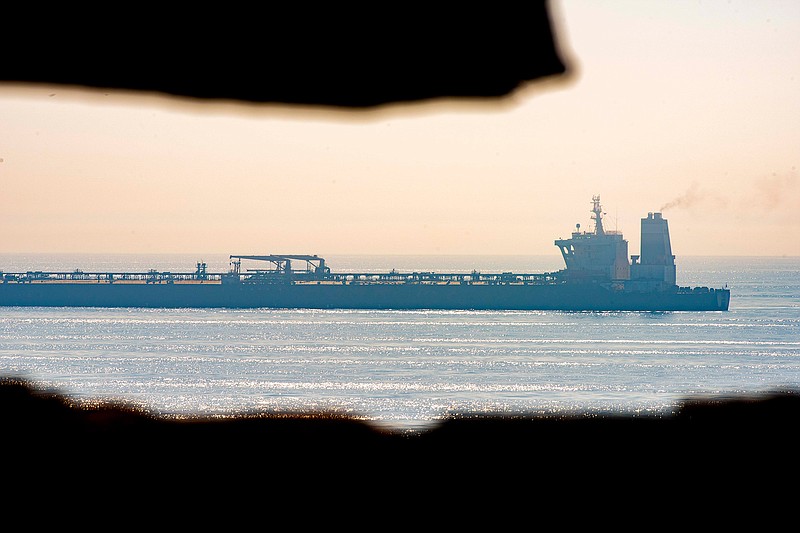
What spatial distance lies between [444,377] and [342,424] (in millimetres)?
33711

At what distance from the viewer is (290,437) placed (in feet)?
3.37

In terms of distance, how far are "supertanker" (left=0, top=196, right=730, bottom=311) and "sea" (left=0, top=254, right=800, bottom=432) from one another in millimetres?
922

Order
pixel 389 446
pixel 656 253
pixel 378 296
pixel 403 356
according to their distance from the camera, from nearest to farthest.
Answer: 1. pixel 389 446
2. pixel 403 356
3. pixel 378 296
4. pixel 656 253

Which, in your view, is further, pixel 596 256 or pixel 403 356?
pixel 596 256

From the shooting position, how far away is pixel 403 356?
40250mm

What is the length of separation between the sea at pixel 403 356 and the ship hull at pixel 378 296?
79cm

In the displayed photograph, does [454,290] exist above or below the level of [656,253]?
below

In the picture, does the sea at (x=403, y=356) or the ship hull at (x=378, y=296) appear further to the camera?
the ship hull at (x=378, y=296)

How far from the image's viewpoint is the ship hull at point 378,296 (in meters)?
57.8

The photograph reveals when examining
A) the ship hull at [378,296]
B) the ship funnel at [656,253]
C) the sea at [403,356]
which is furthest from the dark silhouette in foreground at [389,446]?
the ship funnel at [656,253]

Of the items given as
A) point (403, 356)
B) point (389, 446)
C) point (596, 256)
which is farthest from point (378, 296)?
point (389, 446)

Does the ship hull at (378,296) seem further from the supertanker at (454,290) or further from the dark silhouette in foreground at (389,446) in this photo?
the dark silhouette in foreground at (389,446)

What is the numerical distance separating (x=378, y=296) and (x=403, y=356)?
1755 centimetres

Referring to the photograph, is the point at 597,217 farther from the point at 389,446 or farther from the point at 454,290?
the point at 389,446
